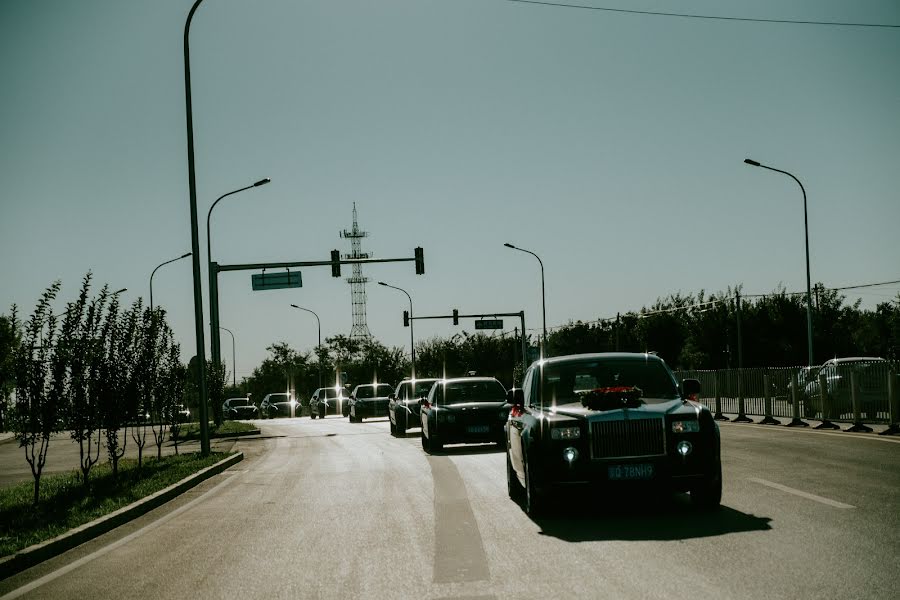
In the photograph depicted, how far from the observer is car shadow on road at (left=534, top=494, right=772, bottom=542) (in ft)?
27.1

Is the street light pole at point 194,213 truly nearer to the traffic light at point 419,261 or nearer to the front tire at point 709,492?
the traffic light at point 419,261

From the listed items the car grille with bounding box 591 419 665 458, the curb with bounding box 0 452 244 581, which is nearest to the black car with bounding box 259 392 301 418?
the curb with bounding box 0 452 244 581

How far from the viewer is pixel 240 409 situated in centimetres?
5569

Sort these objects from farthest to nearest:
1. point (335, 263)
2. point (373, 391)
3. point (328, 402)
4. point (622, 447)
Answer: point (328, 402), point (373, 391), point (335, 263), point (622, 447)

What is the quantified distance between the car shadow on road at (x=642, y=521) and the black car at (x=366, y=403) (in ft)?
106

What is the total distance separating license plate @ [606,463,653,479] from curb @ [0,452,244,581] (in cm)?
527

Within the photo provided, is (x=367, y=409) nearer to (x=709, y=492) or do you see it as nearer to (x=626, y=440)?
(x=709, y=492)

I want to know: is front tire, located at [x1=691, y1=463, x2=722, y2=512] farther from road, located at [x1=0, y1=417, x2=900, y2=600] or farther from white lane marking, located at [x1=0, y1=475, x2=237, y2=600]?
white lane marking, located at [x1=0, y1=475, x2=237, y2=600]

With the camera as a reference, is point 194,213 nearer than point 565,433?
No

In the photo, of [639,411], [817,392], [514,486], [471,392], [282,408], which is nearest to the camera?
[639,411]

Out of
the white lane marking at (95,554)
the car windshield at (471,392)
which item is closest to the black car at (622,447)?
the white lane marking at (95,554)

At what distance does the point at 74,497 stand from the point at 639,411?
8490 mm

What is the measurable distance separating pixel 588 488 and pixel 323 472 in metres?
8.34

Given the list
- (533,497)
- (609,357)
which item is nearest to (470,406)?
(609,357)
